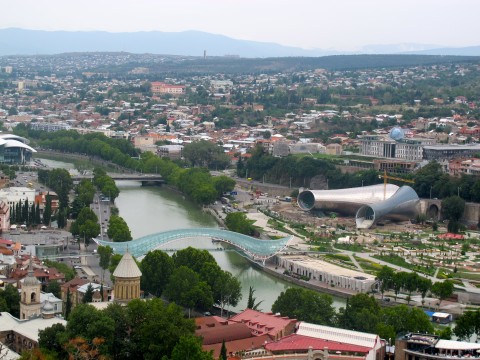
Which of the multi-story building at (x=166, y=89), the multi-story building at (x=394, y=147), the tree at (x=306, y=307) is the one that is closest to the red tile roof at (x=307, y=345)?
the tree at (x=306, y=307)

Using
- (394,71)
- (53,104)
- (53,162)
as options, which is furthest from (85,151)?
(394,71)

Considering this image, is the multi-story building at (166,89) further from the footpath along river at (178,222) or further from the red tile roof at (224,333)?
the red tile roof at (224,333)

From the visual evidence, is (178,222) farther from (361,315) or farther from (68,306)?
(361,315)

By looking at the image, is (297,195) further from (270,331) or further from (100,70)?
(100,70)

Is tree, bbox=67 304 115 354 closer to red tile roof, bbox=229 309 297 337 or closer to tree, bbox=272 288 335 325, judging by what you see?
red tile roof, bbox=229 309 297 337

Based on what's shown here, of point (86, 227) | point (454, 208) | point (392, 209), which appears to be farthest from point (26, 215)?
point (454, 208)

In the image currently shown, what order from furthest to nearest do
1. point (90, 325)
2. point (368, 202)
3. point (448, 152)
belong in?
point (448, 152) < point (368, 202) < point (90, 325)
